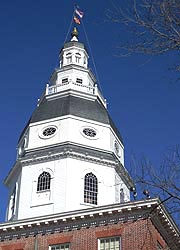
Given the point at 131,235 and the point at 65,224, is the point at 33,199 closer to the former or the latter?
the point at 65,224

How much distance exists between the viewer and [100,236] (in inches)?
1087

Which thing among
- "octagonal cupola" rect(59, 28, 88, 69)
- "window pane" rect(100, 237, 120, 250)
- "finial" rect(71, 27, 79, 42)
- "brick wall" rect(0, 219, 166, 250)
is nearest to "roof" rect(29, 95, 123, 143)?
"octagonal cupola" rect(59, 28, 88, 69)

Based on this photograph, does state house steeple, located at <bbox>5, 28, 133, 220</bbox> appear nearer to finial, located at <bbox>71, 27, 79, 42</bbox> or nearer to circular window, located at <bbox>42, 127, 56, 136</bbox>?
circular window, located at <bbox>42, 127, 56, 136</bbox>

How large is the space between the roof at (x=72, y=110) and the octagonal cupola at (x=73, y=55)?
266 inches

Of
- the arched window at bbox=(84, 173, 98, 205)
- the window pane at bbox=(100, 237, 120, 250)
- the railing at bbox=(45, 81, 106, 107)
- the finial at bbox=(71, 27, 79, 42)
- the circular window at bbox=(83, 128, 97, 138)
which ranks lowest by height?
the window pane at bbox=(100, 237, 120, 250)

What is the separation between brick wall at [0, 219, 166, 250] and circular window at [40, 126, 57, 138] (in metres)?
10.1

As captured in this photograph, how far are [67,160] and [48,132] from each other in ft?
10.9

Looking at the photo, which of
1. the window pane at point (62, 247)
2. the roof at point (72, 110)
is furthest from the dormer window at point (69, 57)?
the window pane at point (62, 247)

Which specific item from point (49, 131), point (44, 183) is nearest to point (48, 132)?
point (49, 131)

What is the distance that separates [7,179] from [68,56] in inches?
540

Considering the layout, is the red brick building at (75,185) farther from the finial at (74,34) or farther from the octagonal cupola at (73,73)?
the finial at (74,34)

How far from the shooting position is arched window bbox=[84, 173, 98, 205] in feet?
115

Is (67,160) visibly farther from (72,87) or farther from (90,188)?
(72,87)

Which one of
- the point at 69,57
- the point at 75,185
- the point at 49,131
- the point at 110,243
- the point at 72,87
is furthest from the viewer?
the point at 69,57
